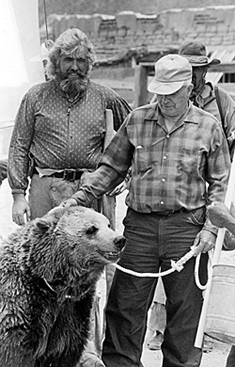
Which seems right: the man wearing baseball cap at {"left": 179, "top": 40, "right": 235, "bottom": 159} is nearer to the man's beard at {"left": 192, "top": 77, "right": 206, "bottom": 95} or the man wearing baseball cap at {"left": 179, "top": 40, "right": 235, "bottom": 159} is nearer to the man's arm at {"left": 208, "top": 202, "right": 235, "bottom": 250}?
the man's beard at {"left": 192, "top": 77, "right": 206, "bottom": 95}

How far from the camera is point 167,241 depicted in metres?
4.39

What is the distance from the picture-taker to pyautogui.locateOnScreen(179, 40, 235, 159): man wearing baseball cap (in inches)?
214

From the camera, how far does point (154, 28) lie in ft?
38.9

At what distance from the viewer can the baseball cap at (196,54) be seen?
542 cm

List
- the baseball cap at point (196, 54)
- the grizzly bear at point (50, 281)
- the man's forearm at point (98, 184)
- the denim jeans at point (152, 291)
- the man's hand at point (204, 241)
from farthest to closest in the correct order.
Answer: the baseball cap at point (196, 54) → the man's forearm at point (98, 184) → the denim jeans at point (152, 291) → the man's hand at point (204, 241) → the grizzly bear at point (50, 281)

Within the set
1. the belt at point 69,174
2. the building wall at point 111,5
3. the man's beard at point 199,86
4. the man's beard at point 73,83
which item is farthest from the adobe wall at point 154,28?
the belt at point 69,174

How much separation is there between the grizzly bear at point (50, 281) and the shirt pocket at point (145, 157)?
448 millimetres

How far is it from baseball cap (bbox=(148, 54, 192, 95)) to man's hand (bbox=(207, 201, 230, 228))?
0.80 m

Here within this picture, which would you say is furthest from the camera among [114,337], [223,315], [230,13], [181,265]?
[230,13]

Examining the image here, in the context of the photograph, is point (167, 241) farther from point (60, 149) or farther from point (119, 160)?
point (60, 149)

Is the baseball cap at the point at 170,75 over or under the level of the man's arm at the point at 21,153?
over

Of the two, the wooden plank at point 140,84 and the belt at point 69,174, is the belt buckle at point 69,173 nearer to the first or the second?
the belt at point 69,174

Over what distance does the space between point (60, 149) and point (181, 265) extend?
1207 mm

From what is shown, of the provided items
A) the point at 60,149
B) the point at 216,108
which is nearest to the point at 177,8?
the point at 216,108
